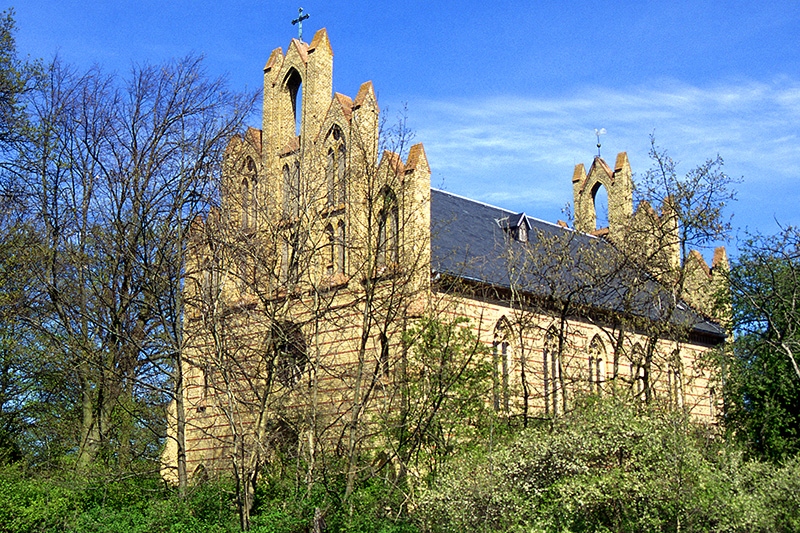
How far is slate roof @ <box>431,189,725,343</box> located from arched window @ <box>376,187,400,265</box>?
1211 millimetres

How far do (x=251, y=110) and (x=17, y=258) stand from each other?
8.26m

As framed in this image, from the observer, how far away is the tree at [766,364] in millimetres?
22297

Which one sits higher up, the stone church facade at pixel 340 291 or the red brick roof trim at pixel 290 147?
the red brick roof trim at pixel 290 147

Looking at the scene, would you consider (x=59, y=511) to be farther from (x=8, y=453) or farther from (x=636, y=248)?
(x=636, y=248)

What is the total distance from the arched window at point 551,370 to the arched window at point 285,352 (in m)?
6.69

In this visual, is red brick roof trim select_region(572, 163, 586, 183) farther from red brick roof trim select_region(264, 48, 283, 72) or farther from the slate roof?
red brick roof trim select_region(264, 48, 283, 72)

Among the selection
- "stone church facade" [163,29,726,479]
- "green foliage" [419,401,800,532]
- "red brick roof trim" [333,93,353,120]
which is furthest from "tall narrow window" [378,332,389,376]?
"red brick roof trim" [333,93,353,120]

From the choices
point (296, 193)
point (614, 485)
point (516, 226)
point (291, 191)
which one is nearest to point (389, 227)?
point (296, 193)

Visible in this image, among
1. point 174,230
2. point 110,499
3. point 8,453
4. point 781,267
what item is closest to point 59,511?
point 110,499

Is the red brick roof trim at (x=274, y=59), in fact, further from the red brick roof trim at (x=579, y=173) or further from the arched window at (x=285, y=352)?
the red brick roof trim at (x=579, y=173)

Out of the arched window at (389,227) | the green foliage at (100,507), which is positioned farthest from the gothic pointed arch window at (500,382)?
the green foliage at (100,507)

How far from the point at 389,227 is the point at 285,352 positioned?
207 inches

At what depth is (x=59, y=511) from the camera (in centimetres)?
2003

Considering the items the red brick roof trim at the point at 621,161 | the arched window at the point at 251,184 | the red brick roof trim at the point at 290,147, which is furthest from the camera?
the red brick roof trim at the point at 621,161
